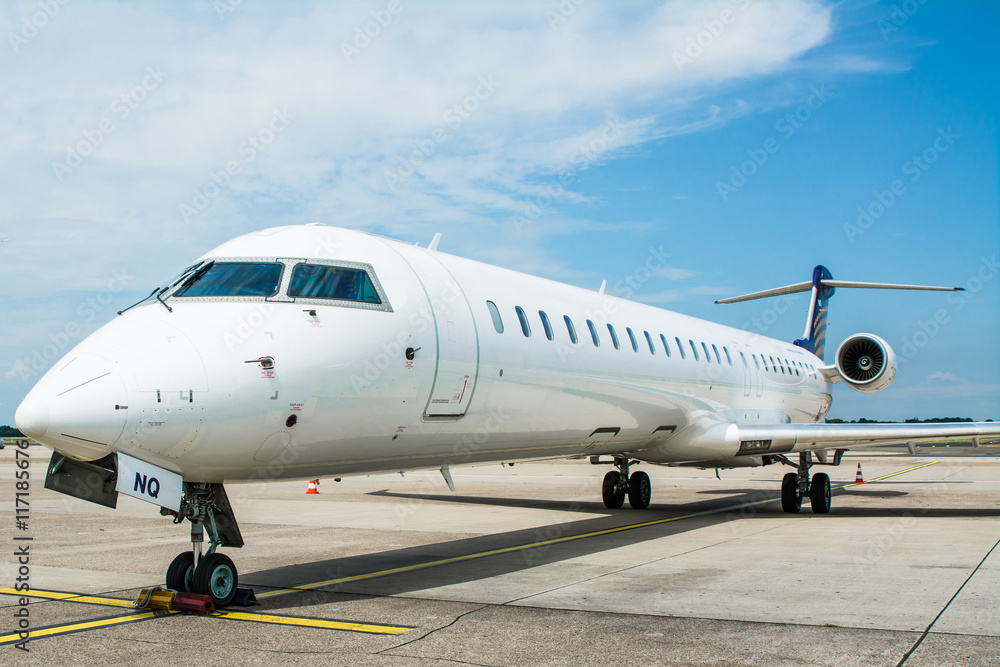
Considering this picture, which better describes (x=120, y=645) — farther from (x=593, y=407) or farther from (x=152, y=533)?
(x=152, y=533)

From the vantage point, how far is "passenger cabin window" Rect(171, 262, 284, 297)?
665 centimetres

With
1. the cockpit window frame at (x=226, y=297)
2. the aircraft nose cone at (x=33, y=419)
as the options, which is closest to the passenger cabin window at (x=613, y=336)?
the cockpit window frame at (x=226, y=297)

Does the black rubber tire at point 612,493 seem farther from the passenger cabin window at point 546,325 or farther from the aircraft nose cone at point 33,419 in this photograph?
the aircraft nose cone at point 33,419

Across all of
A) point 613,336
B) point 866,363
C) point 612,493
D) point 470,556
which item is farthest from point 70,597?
point 866,363

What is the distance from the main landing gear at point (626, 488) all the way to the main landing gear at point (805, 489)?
2.57 meters

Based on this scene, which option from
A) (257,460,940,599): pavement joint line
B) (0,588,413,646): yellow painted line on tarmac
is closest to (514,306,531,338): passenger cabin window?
(257,460,940,599): pavement joint line

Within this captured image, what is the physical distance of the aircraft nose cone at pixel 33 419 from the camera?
5.41 metres

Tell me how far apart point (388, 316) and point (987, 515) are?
11978 millimetres

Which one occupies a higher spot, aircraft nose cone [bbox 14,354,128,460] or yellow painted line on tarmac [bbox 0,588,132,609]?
aircraft nose cone [bbox 14,354,128,460]

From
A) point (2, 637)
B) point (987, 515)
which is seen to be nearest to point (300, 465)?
point (2, 637)

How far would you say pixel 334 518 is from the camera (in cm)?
1438

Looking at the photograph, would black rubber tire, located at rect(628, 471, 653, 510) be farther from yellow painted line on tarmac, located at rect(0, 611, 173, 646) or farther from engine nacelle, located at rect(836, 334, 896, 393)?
yellow painted line on tarmac, located at rect(0, 611, 173, 646)

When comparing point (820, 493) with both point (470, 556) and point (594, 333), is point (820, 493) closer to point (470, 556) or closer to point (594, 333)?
point (594, 333)

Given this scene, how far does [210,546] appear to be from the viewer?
671cm
